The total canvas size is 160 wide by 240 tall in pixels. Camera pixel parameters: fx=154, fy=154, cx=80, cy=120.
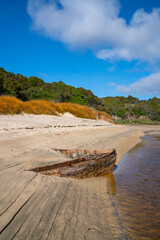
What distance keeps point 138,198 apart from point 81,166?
4.91ft

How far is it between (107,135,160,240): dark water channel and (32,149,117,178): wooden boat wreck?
1.59ft

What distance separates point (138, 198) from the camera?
3562 millimetres

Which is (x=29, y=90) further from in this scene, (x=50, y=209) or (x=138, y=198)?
(x=50, y=209)

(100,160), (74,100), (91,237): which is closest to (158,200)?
(100,160)

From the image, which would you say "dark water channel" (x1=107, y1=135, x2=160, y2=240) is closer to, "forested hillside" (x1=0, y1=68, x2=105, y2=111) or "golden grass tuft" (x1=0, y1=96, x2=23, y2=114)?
"golden grass tuft" (x1=0, y1=96, x2=23, y2=114)

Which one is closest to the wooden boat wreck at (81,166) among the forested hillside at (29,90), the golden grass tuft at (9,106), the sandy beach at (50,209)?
the sandy beach at (50,209)

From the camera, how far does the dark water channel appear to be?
243cm

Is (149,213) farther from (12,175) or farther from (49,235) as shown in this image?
(12,175)

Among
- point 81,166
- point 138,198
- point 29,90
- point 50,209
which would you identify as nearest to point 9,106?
point 81,166

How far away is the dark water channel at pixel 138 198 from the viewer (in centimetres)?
243


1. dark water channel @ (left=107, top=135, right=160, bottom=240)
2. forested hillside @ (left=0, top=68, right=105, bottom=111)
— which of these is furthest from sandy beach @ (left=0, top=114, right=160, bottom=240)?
forested hillside @ (left=0, top=68, right=105, bottom=111)

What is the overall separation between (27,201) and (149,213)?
7.58 ft

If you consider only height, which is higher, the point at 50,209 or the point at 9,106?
the point at 9,106

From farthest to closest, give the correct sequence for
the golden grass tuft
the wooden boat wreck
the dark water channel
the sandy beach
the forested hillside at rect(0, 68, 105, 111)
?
the forested hillside at rect(0, 68, 105, 111) < the golden grass tuft < the wooden boat wreck < the dark water channel < the sandy beach
